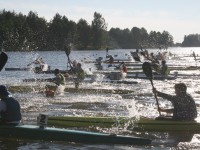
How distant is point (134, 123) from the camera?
1515 centimetres

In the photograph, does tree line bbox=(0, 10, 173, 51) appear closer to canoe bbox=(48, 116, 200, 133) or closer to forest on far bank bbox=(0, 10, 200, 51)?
forest on far bank bbox=(0, 10, 200, 51)

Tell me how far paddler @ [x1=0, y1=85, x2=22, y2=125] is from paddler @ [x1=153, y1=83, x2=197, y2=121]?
535cm

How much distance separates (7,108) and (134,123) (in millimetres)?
4903

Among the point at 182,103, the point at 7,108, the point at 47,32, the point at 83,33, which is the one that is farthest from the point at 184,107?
the point at 83,33

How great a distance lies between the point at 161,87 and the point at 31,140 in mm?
21771

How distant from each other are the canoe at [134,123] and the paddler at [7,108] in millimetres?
2699

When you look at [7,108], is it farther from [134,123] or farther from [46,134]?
[134,123]

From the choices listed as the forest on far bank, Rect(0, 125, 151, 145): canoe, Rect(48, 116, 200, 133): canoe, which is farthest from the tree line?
Rect(0, 125, 151, 145): canoe

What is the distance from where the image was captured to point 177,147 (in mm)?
12953

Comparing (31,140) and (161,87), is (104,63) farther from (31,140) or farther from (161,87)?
(31,140)

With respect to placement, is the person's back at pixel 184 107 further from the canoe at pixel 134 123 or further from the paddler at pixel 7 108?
the paddler at pixel 7 108

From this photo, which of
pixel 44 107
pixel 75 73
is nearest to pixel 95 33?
pixel 75 73

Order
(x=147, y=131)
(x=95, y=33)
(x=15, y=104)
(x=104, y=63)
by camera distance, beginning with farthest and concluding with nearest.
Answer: (x=95, y=33) < (x=104, y=63) < (x=147, y=131) < (x=15, y=104)

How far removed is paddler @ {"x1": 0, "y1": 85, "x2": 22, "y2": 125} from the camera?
12.6 meters
